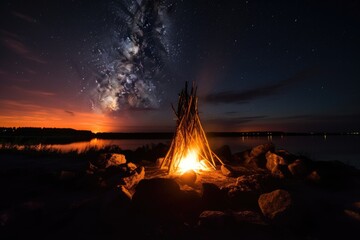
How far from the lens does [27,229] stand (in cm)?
345

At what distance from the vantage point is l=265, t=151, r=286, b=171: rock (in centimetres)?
636

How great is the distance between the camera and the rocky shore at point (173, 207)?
3.29 m

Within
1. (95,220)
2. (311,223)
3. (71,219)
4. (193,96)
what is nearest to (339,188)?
(311,223)

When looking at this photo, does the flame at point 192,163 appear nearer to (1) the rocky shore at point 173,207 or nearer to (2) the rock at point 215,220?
(1) the rocky shore at point 173,207

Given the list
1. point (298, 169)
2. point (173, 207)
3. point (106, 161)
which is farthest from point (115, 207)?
point (298, 169)

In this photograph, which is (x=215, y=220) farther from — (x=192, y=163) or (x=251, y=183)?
(x=192, y=163)

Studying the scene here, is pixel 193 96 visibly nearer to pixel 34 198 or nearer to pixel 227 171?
pixel 227 171

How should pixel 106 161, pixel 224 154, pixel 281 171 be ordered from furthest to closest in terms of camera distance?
pixel 224 154 → pixel 106 161 → pixel 281 171

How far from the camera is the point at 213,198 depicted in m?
4.03

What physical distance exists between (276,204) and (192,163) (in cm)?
357

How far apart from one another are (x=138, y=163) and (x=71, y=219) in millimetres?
4153

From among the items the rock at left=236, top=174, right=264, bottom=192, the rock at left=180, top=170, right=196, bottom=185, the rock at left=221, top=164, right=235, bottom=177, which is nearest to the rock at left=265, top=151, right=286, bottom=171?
the rock at left=221, top=164, right=235, bottom=177

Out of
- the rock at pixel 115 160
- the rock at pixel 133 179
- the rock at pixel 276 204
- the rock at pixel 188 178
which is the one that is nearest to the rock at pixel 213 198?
the rock at pixel 276 204

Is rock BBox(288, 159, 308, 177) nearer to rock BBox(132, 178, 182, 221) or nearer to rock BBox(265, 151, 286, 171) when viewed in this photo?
rock BBox(265, 151, 286, 171)
